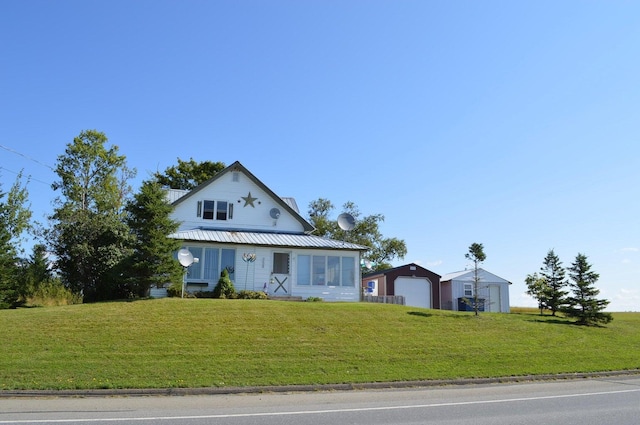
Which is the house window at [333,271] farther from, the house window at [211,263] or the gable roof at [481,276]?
the gable roof at [481,276]

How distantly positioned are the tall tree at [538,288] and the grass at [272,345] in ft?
15.6

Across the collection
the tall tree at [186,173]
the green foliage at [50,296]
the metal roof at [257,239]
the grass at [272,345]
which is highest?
the tall tree at [186,173]

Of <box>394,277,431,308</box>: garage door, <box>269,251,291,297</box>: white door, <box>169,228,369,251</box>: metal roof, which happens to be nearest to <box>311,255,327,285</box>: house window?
<box>169,228,369,251</box>: metal roof

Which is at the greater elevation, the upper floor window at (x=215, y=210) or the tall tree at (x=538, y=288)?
the upper floor window at (x=215, y=210)

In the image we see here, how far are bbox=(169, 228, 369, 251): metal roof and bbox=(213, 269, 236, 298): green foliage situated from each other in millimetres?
1936

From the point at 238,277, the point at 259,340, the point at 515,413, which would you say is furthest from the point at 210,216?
the point at 515,413

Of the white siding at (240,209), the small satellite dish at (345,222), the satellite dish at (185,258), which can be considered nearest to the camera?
the satellite dish at (185,258)

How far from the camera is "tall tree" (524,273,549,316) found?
88.5 feet

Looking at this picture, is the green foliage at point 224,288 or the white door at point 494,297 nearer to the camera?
the green foliage at point 224,288

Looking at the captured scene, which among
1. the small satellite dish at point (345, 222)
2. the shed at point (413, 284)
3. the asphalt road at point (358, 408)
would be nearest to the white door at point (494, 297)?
the shed at point (413, 284)

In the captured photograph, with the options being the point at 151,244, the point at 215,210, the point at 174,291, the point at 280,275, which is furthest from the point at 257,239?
the point at 151,244

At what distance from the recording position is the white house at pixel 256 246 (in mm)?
25281

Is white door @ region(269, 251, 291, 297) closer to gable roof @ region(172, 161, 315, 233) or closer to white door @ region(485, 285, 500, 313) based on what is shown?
gable roof @ region(172, 161, 315, 233)

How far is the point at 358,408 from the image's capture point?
10086 mm
